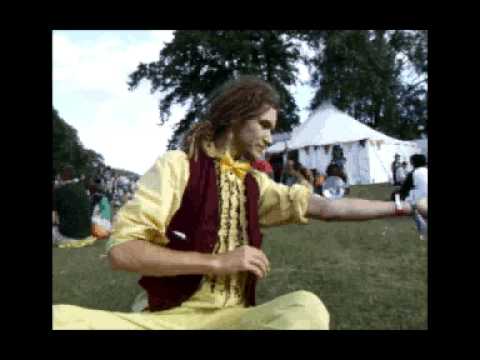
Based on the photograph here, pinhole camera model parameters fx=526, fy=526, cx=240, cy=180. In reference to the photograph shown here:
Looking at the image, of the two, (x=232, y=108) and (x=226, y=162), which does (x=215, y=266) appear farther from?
(x=232, y=108)

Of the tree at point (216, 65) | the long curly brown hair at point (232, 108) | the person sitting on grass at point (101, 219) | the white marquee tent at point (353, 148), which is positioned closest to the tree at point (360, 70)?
the tree at point (216, 65)

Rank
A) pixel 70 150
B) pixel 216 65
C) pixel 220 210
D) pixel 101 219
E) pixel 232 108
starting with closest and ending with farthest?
pixel 220 210, pixel 232 108, pixel 101 219, pixel 216 65, pixel 70 150

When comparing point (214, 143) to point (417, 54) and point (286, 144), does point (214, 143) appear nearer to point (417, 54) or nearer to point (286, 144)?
point (286, 144)

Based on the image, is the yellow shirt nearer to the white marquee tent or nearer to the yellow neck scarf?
the yellow neck scarf

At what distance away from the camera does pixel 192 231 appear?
2004mm

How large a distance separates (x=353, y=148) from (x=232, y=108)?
66.6ft

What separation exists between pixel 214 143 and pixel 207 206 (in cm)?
33

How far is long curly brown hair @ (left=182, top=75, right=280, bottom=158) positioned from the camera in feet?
7.20

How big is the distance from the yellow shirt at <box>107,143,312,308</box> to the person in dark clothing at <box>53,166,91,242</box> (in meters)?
9.66

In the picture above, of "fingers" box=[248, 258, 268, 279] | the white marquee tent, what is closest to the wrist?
"fingers" box=[248, 258, 268, 279]

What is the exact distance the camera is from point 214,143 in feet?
7.36

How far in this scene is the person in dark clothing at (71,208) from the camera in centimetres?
1128

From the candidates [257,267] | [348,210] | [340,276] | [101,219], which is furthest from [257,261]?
[101,219]
